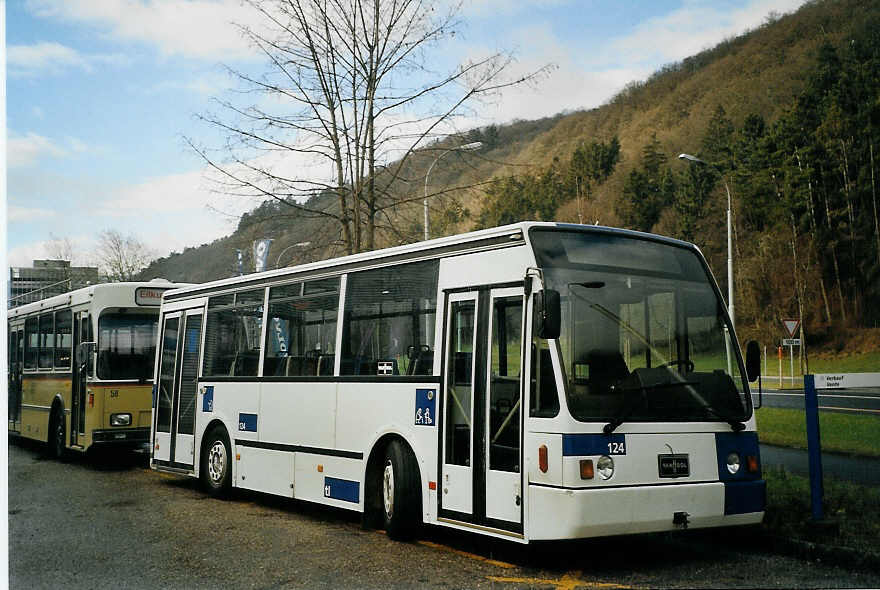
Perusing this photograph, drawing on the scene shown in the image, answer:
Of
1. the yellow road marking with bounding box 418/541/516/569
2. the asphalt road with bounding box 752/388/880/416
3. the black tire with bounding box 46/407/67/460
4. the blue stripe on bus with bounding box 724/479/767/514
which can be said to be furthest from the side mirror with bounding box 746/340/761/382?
the asphalt road with bounding box 752/388/880/416

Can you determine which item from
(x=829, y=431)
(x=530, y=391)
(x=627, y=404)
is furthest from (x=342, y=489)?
(x=829, y=431)

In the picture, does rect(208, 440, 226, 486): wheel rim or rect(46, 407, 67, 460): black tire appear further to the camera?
rect(46, 407, 67, 460): black tire

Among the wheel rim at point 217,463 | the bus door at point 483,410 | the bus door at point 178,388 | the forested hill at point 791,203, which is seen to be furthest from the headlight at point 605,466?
the forested hill at point 791,203

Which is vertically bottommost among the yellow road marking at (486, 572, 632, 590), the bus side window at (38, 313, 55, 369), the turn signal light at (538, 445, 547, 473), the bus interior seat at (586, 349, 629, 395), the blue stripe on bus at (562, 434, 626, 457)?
the yellow road marking at (486, 572, 632, 590)

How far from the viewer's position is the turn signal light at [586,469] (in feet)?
24.8

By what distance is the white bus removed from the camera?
25.4 ft

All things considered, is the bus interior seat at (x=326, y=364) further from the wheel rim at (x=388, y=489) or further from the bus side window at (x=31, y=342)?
the bus side window at (x=31, y=342)

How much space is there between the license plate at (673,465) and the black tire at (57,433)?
1367 centimetres

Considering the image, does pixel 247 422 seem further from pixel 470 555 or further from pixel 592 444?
pixel 592 444

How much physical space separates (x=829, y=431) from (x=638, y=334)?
11.2 m

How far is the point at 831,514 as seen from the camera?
946 cm

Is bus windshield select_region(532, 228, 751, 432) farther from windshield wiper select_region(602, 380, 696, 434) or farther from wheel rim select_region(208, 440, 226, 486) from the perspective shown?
wheel rim select_region(208, 440, 226, 486)

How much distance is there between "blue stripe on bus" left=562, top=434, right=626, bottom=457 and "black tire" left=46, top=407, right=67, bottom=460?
13452mm

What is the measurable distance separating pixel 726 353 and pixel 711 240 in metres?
66.0
